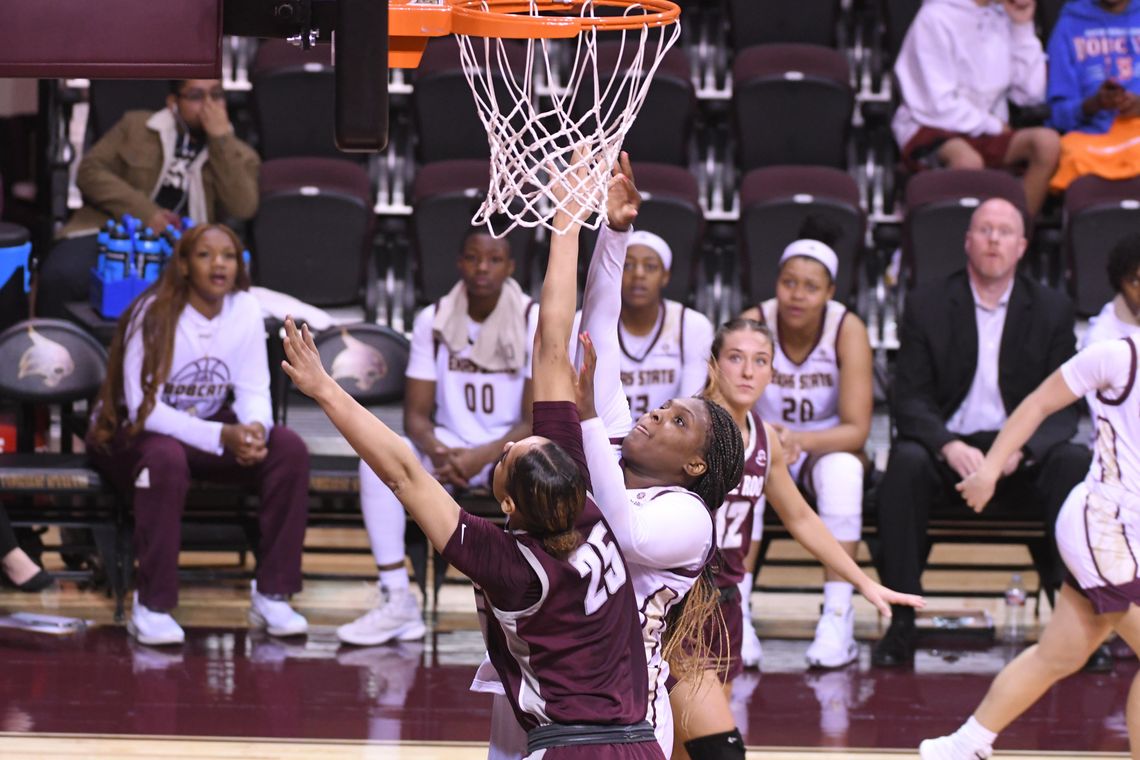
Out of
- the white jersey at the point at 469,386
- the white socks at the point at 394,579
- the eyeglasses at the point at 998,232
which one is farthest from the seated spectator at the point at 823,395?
the white socks at the point at 394,579

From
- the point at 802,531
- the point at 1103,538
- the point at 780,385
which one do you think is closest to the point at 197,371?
the point at 780,385

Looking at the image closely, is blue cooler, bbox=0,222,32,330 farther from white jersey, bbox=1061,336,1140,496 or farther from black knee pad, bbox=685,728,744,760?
white jersey, bbox=1061,336,1140,496

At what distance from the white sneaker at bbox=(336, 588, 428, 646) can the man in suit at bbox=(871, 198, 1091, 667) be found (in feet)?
5.94

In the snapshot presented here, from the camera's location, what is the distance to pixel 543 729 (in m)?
3.42

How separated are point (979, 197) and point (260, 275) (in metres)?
3.33

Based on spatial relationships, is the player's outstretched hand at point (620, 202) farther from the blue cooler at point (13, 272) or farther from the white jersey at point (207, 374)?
the blue cooler at point (13, 272)

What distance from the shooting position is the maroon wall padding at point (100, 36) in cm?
319

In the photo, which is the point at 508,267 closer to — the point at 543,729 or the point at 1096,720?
the point at 1096,720

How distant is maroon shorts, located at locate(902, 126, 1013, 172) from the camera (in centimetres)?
841

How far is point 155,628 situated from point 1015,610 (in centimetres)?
351

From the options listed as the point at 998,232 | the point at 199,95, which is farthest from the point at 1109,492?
the point at 199,95

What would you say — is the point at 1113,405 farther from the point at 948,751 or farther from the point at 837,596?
the point at 837,596

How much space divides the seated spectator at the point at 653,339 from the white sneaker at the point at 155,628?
195 cm

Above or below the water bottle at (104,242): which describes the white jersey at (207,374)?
below
